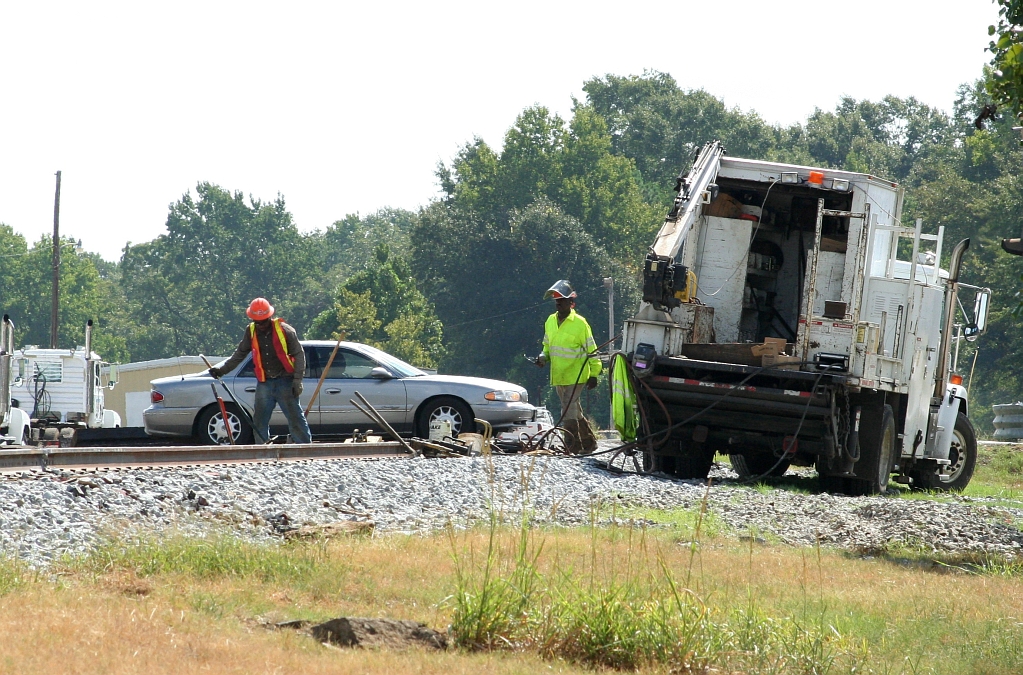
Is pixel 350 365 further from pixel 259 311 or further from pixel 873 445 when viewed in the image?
pixel 873 445

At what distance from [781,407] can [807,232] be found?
252cm

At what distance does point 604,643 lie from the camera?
5.39m

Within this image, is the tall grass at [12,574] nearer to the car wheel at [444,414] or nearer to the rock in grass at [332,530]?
the rock in grass at [332,530]

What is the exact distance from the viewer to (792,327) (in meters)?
14.5

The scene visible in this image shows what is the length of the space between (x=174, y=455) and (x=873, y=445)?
22.1 ft

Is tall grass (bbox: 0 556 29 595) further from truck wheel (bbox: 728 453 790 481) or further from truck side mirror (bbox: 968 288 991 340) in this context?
truck side mirror (bbox: 968 288 991 340)

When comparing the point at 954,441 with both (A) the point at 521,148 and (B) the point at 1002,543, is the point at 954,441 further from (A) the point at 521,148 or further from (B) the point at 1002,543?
(A) the point at 521,148

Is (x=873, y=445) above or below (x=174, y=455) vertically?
above

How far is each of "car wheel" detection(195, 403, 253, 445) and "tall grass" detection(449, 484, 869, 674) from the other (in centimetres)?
1036

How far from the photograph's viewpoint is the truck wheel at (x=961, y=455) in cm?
1552

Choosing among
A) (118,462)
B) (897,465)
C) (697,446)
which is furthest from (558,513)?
(897,465)

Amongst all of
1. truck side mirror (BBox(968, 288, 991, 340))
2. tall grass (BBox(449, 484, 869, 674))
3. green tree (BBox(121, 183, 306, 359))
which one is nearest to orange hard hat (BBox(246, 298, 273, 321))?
truck side mirror (BBox(968, 288, 991, 340))

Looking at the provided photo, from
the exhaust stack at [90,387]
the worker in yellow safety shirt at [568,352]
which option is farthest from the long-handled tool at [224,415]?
the exhaust stack at [90,387]

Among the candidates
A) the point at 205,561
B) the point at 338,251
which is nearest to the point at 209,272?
the point at 338,251
